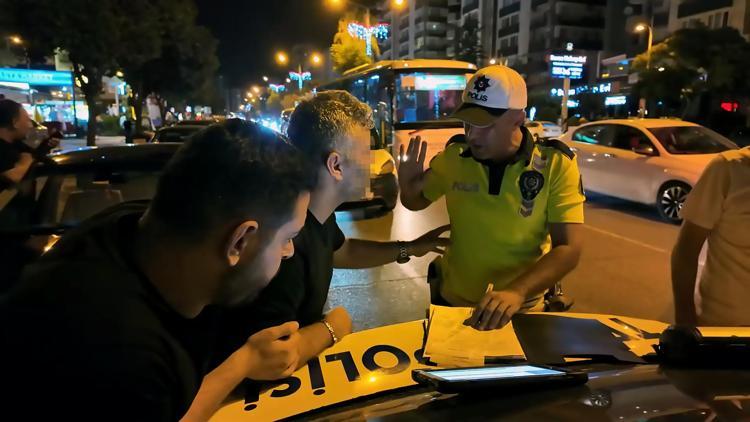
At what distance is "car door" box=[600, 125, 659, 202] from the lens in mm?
9211

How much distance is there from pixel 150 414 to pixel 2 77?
39.9 m

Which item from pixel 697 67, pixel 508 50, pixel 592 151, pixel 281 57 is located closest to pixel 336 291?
pixel 592 151

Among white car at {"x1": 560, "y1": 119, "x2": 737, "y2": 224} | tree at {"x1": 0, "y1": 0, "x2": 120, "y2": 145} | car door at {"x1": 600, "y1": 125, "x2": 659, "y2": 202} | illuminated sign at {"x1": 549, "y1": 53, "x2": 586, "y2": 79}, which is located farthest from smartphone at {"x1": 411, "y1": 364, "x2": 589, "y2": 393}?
illuminated sign at {"x1": 549, "y1": 53, "x2": 586, "y2": 79}

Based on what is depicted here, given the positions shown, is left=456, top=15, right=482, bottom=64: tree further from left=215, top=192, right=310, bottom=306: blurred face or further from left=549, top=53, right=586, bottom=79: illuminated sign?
left=215, top=192, right=310, bottom=306: blurred face

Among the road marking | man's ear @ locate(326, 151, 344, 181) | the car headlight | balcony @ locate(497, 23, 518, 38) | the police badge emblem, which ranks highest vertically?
balcony @ locate(497, 23, 518, 38)

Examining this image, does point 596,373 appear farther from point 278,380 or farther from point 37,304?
point 37,304

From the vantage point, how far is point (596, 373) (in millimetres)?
1548

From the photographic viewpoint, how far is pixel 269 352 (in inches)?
58.1

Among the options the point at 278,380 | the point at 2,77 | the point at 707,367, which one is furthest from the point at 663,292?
the point at 2,77

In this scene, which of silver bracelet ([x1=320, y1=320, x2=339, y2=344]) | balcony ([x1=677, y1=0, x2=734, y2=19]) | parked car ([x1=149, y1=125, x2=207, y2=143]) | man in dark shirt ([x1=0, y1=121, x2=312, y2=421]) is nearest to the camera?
man in dark shirt ([x1=0, y1=121, x2=312, y2=421])

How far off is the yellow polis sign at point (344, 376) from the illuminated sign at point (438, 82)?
Result: 13.5 metres

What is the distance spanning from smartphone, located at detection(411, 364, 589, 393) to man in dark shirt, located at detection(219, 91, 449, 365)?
42cm

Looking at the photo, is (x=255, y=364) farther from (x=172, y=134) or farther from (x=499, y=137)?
(x=172, y=134)

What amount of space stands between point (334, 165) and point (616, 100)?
54.0m
